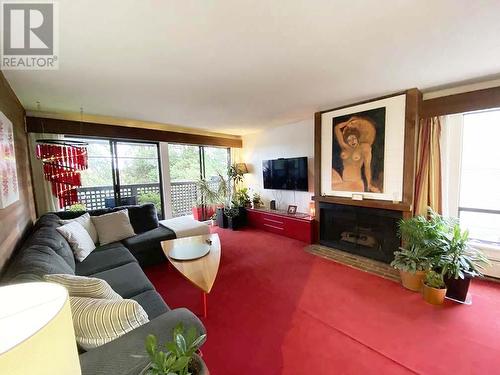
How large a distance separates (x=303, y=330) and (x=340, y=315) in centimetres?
42

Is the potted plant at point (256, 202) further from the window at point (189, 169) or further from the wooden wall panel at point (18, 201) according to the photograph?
the wooden wall panel at point (18, 201)

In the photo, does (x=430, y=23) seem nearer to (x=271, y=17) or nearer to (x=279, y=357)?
(x=271, y=17)

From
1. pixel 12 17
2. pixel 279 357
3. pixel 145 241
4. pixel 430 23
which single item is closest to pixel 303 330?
pixel 279 357

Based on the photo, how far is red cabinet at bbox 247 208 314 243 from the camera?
3.89 meters

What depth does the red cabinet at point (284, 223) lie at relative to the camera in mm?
3887

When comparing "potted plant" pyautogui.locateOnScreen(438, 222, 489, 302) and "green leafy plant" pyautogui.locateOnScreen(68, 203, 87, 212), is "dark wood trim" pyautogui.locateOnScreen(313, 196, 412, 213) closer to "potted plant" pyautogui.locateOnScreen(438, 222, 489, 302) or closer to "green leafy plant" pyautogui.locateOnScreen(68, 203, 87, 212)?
"potted plant" pyautogui.locateOnScreen(438, 222, 489, 302)

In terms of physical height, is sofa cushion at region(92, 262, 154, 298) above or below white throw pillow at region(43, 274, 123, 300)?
below

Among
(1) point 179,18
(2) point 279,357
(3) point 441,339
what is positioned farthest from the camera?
(3) point 441,339

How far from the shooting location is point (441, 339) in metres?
1.73

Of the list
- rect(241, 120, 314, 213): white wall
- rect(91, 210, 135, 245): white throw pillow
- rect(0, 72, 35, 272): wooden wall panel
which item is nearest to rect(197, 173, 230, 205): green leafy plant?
rect(241, 120, 314, 213): white wall

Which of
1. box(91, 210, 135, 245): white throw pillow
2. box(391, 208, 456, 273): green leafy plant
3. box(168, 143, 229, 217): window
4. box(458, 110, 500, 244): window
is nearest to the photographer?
box(391, 208, 456, 273): green leafy plant

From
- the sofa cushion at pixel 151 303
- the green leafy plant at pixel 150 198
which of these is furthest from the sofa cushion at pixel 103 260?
the green leafy plant at pixel 150 198

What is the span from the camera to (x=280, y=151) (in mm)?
4750

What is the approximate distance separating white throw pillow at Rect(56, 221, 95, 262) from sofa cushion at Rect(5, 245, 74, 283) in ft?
2.06
